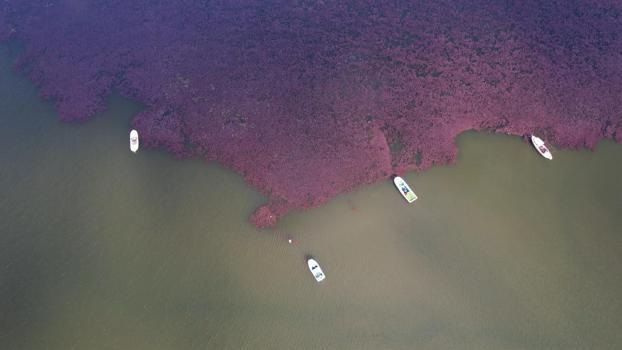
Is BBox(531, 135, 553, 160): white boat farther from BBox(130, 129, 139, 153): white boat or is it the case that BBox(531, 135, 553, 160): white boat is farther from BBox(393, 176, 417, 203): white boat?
BBox(130, 129, 139, 153): white boat

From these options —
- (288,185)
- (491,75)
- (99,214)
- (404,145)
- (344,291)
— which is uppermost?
(491,75)

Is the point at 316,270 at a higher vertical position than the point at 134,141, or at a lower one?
lower

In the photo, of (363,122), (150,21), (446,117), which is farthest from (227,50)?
(446,117)

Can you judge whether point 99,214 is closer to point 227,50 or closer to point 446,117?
point 227,50

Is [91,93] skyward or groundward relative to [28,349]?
skyward

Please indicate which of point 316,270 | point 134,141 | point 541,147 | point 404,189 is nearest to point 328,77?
point 404,189

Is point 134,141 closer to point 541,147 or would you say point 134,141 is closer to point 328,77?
point 328,77
